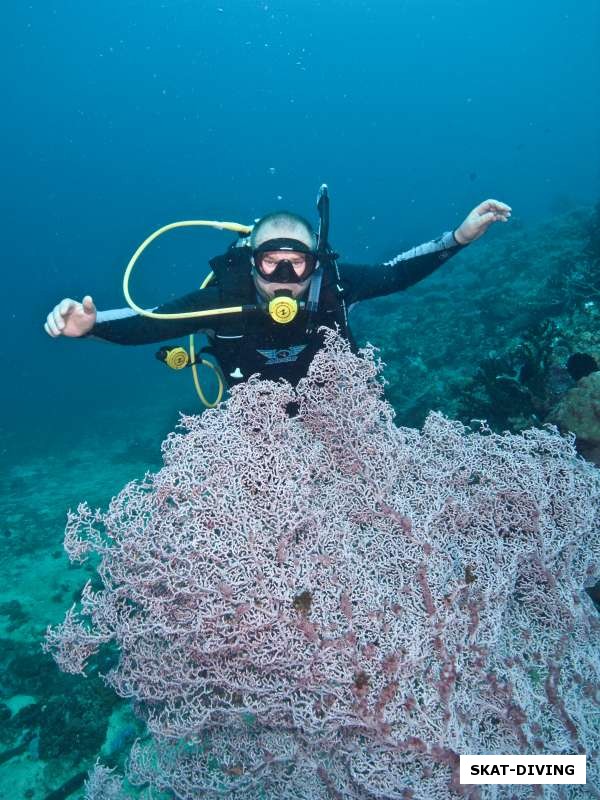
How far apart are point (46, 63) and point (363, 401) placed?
142631 mm

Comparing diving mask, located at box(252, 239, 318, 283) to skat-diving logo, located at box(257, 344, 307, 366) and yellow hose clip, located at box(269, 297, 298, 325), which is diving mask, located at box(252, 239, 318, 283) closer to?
yellow hose clip, located at box(269, 297, 298, 325)

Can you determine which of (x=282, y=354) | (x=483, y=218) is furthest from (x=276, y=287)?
(x=483, y=218)

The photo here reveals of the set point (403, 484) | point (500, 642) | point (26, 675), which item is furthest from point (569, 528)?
point (26, 675)

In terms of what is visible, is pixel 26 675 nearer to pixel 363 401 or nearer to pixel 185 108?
pixel 363 401

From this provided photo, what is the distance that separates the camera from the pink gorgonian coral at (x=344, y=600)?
8.13 feet

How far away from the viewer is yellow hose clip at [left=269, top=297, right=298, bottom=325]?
4047 millimetres

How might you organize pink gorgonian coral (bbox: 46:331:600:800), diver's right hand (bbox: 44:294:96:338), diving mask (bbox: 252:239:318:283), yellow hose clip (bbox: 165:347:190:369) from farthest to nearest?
yellow hose clip (bbox: 165:347:190:369), diving mask (bbox: 252:239:318:283), diver's right hand (bbox: 44:294:96:338), pink gorgonian coral (bbox: 46:331:600:800)

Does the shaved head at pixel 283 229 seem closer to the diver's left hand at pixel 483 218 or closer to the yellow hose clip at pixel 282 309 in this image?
the yellow hose clip at pixel 282 309

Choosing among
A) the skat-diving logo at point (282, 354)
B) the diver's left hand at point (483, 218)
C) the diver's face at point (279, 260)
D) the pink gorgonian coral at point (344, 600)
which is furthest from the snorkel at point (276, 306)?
the diver's left hand at point (483, 218)

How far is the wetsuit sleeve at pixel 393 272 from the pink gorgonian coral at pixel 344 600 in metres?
1.92

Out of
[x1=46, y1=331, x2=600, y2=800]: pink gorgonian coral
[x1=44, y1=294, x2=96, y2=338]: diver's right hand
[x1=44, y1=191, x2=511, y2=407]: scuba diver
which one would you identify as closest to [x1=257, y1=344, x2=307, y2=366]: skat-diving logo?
[x1=44, y1=191, x2=511, y2=407]: scuba diver

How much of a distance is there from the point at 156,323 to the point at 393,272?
2.66 metres

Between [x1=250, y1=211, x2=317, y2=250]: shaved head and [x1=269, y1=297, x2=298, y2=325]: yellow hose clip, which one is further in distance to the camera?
[x1=250, y1=211, x2=317, y2=250]: shaved head

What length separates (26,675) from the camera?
6.35 meters
